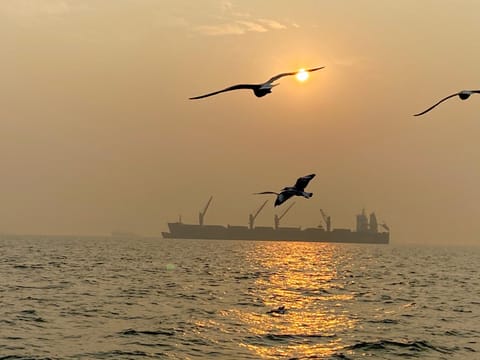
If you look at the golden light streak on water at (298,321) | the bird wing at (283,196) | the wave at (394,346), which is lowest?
the wave at (394,346)

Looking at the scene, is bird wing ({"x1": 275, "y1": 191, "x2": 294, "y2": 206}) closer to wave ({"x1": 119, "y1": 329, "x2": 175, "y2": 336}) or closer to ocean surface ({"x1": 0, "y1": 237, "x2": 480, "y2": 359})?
ocean surface ({"x1": 0, "y1": 237, "x2": 480, "y2": 359})

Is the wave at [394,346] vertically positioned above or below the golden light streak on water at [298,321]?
below

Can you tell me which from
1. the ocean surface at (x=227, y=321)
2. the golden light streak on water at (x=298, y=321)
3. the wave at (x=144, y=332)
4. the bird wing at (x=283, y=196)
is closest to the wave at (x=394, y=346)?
the ocean surface at (x=227, y=321)

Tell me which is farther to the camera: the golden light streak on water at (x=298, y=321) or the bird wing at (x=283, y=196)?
the golden light streak on water at (x=298, y=321)

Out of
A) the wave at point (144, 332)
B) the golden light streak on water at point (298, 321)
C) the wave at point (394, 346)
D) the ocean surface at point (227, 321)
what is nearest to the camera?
the ocean surface at point (227, 321)

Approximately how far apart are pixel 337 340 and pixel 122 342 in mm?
10541

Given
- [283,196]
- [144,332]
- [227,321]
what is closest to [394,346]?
[227,321]

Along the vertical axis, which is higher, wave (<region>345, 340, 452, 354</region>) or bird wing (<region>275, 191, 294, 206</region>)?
bird wing (<region>275, 191, 294, 206</region>)

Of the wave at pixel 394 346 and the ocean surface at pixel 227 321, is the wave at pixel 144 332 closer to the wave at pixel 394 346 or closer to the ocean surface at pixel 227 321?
the ocean surface at pixel 227 321

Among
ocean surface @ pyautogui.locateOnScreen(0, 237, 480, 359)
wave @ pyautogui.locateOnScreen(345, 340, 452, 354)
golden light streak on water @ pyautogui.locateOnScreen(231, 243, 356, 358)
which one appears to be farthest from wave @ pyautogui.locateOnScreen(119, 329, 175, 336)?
wave @ pyautogui.locateOnScreen(345, 340, 452, 354)

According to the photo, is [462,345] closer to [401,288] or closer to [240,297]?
[240,297]

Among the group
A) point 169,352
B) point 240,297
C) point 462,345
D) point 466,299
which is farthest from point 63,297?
point 466,299

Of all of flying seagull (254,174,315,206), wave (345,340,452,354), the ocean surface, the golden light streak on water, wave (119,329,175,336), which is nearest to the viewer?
flying seagull (254,174,315,206)

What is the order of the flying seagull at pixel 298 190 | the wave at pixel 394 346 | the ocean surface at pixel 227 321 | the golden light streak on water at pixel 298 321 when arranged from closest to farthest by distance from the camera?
the flying seagull at pixel 298 190, the ocean surface at pixel 227 321, the golden light streak on water at pixel 298 321, the wave at pixel 394 346
